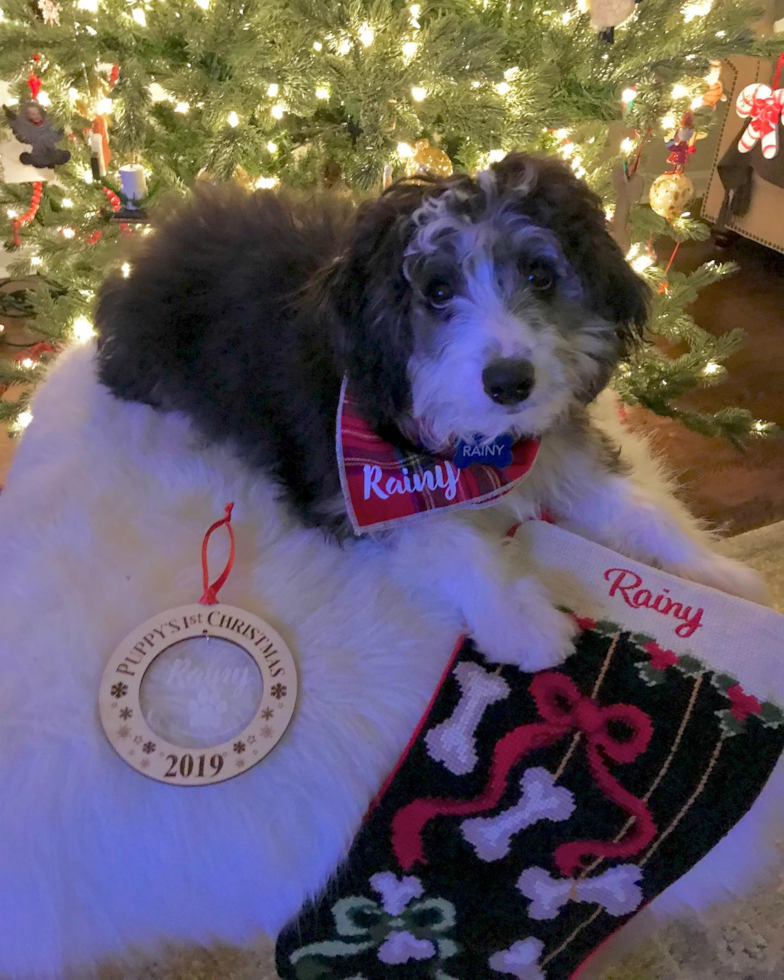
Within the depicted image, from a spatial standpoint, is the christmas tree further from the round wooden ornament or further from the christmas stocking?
the christmas stocking

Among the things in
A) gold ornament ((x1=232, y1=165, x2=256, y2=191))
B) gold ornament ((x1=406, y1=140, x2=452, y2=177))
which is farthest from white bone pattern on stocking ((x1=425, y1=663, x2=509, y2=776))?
gold ornament ((x1=232, y1=165, x2=256, y2=191))

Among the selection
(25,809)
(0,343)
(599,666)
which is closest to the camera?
(25,809)

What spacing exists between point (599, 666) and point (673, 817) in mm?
186

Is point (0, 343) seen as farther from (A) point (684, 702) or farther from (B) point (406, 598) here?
(A) point (684, 702)

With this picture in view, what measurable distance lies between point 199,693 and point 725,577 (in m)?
0.77

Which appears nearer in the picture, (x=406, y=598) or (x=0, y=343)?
(x=406, y=598)

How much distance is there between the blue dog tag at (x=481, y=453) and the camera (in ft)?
3.64

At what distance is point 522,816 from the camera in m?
0.85

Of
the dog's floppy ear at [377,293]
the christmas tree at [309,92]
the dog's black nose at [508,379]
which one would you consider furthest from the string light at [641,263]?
the dog's black nose at [508,379]

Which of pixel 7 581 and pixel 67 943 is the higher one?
pixel 7 581

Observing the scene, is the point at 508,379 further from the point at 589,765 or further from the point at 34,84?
the point at 34,84

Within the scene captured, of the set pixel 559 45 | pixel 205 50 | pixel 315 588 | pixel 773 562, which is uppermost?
pixel 559 45

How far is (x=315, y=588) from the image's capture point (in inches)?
41.6

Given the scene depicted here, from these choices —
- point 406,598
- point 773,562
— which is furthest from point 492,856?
point 773,562
